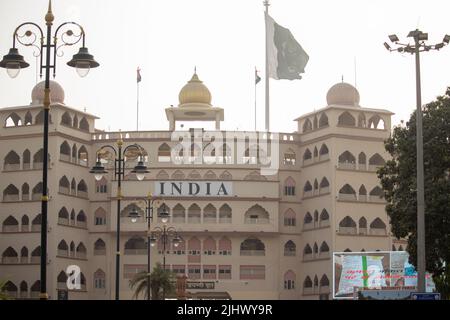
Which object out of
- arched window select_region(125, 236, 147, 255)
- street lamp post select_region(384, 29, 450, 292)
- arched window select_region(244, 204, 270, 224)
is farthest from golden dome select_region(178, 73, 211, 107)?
street lamp post select_region(384, 29, 450, 292)

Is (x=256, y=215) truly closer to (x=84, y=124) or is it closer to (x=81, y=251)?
(x=81, y=251)

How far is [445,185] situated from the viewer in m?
38.3

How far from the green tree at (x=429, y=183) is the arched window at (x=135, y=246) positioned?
39891mm

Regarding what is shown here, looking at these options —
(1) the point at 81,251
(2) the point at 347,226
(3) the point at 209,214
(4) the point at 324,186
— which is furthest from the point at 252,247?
(1) the point at 81,251

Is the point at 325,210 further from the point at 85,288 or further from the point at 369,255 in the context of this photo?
the point at 85,288

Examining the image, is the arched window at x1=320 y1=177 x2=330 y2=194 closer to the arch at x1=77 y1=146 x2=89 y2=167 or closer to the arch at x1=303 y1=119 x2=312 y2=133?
the arch at x1=303 y1=119 x2=312 y2=133

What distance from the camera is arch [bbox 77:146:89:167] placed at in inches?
3152

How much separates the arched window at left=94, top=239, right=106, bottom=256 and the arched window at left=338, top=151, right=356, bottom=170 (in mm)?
19896

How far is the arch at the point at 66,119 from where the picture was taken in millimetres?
79562

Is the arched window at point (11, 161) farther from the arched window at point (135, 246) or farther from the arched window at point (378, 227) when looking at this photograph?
the arched window at point (378, 227)

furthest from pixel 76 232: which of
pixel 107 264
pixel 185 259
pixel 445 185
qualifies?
pixel 445 185

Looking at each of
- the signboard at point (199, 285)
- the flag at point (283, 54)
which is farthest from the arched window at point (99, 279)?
the flag at point (283, 54)

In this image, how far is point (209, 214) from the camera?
7812 centimetres

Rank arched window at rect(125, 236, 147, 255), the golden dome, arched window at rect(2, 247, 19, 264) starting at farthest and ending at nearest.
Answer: the golden dome → arched window at rect(125, 236, 147, 255) → arched window at rect(2, 247, 19, 264)
